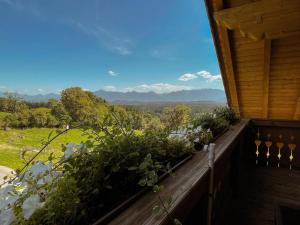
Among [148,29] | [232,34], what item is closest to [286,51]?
[232,34]

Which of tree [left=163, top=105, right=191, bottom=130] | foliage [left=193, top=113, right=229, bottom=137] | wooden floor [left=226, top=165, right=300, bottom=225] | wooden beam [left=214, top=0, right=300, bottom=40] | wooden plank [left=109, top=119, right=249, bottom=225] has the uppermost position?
wooden beam [left=214, top=0, right=300, bottom=40]

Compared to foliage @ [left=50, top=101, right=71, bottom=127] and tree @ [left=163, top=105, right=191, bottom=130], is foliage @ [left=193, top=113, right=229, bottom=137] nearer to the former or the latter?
tree @ [left=163, top=105, right=191, bottom=130]

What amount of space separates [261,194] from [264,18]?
2.39 meters

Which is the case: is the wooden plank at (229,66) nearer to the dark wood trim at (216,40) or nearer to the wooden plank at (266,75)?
the dark wood trim at (216,40)

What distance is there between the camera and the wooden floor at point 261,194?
2.27 metres

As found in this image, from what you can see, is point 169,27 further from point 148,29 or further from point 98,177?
point 98,177

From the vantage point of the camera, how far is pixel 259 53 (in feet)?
13.6

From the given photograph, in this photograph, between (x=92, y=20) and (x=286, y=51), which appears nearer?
(x=286, y=51)

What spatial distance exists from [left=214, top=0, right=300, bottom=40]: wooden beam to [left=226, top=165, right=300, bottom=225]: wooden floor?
2.04m

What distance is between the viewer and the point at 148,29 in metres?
42.2

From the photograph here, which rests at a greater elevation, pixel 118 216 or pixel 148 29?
pixel 148 29

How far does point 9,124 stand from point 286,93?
5.18m

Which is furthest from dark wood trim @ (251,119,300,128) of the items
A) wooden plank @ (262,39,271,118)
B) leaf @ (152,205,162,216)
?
leaf @ (152,205,162,216)

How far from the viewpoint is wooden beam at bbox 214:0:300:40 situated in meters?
2.99
